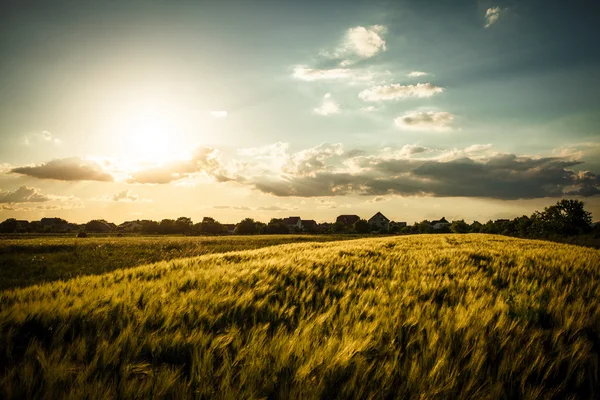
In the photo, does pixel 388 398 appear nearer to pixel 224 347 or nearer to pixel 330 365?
pixel 330 365

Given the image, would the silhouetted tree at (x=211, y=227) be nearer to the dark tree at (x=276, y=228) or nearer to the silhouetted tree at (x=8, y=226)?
the dark tree at (x=276, y=228)

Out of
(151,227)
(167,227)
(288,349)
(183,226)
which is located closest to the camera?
(288,349)

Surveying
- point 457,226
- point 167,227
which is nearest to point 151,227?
point 167,227

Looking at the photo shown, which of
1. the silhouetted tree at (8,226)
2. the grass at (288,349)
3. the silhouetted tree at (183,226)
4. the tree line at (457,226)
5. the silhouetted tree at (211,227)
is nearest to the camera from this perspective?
the grass at (288,349)

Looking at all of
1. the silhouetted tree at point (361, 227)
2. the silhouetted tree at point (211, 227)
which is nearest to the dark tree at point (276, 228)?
the silhouetted tree at point (211, 227)

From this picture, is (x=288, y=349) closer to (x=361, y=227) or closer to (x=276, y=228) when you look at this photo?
(x=361, y=227)

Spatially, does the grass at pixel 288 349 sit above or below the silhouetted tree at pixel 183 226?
above

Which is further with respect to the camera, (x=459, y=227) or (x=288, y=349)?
(x=459, y=227)

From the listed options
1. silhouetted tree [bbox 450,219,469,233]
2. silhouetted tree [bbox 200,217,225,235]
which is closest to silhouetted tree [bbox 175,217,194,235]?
silhouetted tree [bbox 200,217,225,235]

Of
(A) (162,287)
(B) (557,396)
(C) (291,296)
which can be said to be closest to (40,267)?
(A) (162,287)

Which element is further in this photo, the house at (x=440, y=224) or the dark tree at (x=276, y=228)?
the house at (x=440, y=224)

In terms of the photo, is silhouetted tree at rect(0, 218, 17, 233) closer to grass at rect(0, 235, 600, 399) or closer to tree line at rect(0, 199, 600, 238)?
tree line at rect(0, 199, 600, 238)

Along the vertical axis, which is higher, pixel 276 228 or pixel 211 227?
pixel 211 227

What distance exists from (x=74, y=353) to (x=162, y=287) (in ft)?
7.28
